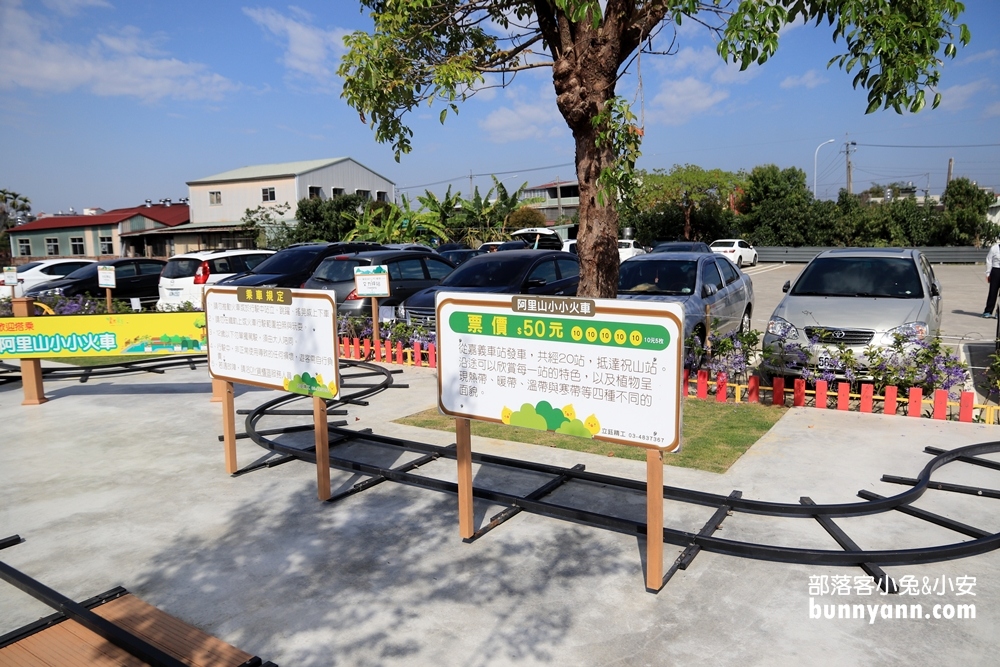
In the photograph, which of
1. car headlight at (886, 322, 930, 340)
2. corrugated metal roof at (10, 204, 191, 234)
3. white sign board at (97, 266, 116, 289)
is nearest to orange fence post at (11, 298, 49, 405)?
white sign board at (97, 266, 116, 289)

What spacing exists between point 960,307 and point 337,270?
1423 centimetres

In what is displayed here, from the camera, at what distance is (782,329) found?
830cm

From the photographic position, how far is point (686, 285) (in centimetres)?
997

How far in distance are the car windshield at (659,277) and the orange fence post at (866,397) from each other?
2859mm

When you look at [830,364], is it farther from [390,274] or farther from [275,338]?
[390,274]

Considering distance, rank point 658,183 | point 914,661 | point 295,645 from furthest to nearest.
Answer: point 658,183
point 295,645
point 914,661

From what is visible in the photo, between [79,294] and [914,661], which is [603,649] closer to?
[914,661]

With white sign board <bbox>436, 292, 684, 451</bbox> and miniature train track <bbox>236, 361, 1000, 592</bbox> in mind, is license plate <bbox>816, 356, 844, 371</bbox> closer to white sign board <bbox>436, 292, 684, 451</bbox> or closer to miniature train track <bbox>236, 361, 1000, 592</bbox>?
miniature train track <bbox>236, 361, 1000, 592</bbox>

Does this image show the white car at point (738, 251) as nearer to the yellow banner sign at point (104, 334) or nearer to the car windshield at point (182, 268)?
the car windshield at point (182, 268)

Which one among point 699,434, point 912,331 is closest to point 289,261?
point 699,434

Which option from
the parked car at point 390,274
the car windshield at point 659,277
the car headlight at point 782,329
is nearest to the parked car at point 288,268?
the parked car at point 390,274

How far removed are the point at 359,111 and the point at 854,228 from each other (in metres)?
37.9

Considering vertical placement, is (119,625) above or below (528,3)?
below

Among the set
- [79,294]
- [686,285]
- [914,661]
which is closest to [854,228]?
[686,285]
